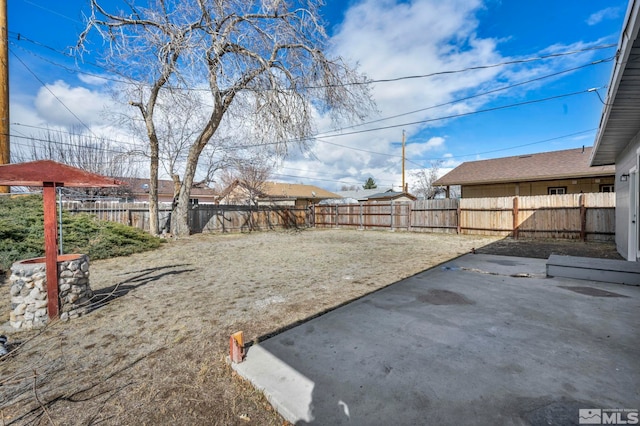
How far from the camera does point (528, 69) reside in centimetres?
911

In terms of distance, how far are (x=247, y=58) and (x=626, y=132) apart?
385 inches

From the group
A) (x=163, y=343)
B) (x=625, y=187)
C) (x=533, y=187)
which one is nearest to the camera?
(x=163, y=343)

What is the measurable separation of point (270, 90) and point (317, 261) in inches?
222

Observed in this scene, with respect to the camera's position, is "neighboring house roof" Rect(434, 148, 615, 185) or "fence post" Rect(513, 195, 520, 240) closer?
"fence post" Rect(513, 195, 520, 240)

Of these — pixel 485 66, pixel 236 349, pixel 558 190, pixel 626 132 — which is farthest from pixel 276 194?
pixel 236 349

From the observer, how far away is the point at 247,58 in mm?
9078

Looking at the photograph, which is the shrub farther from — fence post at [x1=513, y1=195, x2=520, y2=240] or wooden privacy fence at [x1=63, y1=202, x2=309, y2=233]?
fence post at [x1=513, y1=195, x2=520, y2=240]

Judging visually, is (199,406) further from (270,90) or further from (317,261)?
(270,90)

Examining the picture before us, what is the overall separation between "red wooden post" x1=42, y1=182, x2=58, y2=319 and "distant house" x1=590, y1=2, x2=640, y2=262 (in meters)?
6.03

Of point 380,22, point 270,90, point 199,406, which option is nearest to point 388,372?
point 199,406

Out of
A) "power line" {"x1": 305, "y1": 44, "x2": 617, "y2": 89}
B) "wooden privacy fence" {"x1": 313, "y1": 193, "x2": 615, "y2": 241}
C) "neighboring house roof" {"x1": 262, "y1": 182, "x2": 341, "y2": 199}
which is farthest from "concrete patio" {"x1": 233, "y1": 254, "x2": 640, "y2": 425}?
"neighboring house roof" {"x1": 262, "y1": 182, "x2": 341, "y2": 199}

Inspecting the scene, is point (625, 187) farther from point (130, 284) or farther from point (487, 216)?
point (130, 284)

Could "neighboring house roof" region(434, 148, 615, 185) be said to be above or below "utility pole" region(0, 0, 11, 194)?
below

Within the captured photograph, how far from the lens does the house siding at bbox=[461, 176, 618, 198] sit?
12.8 m
